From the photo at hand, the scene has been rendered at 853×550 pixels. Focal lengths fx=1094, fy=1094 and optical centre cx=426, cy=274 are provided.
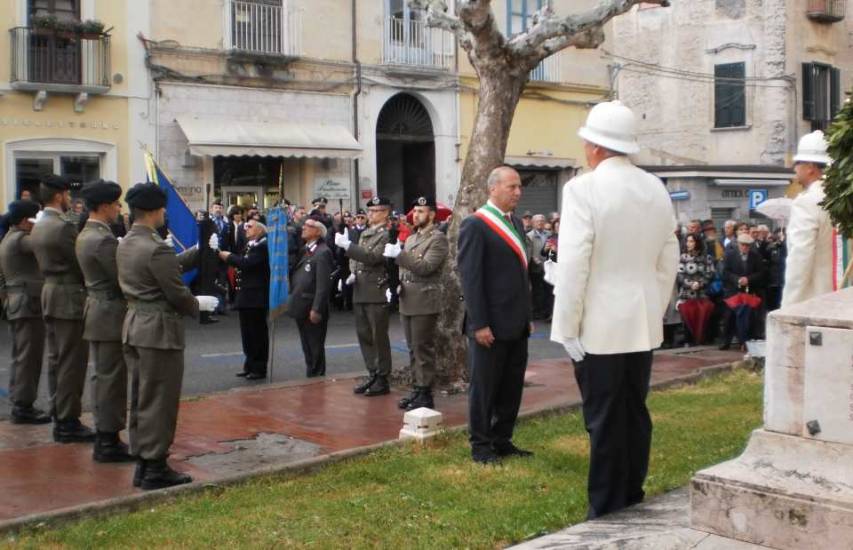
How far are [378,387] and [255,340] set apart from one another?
2.11m

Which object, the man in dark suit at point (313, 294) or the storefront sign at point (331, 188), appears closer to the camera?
the man in dark suit at point (313, 294)

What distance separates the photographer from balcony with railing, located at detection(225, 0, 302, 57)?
23.9m

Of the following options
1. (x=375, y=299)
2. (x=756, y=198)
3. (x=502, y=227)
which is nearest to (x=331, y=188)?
(x=756, y=198)

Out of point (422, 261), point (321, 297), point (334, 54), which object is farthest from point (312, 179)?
point (422, 261)

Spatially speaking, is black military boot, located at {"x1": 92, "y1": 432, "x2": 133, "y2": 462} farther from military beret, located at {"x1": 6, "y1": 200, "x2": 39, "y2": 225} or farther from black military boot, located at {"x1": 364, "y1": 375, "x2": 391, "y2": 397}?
black military boot, located at {"x1": 364, "y1": 375, "x2": 391, "y2": 397}

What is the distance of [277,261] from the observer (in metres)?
11.8

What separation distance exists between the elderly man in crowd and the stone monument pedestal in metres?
0.83

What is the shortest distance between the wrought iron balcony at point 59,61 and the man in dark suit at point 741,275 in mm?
13237

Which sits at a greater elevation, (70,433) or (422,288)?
(422,288)

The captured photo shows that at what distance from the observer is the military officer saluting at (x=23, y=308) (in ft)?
30.8

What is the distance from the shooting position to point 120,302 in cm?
800

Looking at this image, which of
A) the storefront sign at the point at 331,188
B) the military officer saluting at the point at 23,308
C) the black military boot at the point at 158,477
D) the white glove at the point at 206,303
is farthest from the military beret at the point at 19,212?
the storefront sign at the point at 331,188

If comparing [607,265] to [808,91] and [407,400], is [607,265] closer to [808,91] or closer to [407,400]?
[407,400]

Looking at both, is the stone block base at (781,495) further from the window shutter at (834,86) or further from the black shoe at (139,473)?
the window shutter at (834,86)
